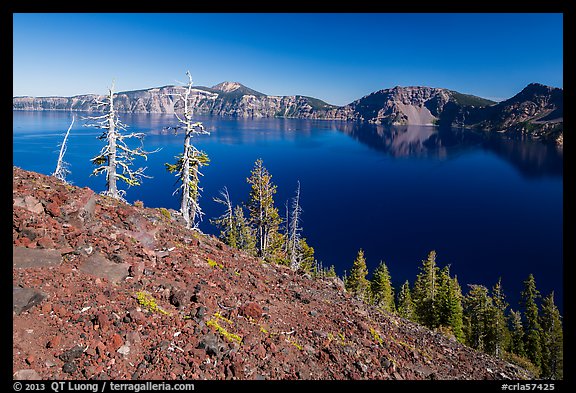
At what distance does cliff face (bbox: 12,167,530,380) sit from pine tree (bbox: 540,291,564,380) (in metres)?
41.0

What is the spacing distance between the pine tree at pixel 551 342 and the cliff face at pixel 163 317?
4099 centimetres

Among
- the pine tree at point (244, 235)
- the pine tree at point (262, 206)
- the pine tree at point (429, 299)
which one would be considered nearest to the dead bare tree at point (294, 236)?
the pine tree at point (262, 206)

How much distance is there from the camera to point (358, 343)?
9508mm

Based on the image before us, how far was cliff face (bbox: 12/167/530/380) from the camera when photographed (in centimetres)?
614

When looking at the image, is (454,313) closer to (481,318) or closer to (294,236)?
(481,318)

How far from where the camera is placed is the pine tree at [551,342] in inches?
1633

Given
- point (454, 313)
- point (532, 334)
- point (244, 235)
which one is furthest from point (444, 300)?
point (244, 235)

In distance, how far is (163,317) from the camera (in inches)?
292

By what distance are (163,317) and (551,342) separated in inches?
2117
